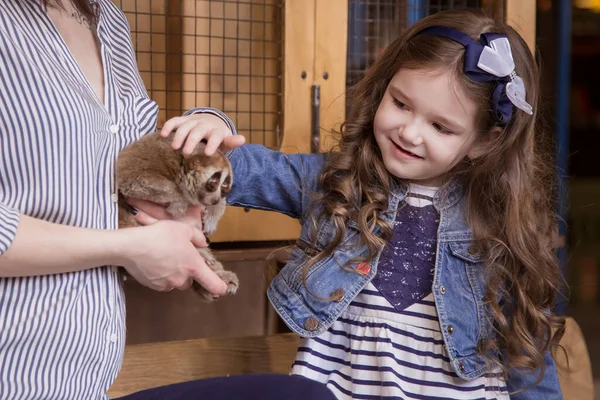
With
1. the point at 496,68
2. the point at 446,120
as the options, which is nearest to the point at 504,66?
the point at 496,68

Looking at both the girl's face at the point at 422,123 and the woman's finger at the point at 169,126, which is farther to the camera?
the girl's face at the point at 422,123

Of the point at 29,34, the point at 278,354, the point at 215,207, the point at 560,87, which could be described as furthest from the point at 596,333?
the point at 29,34

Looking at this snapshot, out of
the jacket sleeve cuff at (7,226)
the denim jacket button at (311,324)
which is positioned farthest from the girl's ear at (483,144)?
the jacket sleeve cuff at (7,226)

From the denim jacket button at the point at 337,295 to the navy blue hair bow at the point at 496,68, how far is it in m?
0.42

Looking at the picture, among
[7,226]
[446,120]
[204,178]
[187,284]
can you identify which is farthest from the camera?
[446,120]

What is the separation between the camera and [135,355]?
1647mm

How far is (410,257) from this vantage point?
1444mm

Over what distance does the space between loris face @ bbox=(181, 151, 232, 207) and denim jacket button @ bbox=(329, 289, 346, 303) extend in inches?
15.1

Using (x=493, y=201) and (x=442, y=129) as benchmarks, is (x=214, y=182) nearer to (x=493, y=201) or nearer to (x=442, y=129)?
(x=442, y=129)

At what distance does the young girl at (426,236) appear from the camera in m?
1.37

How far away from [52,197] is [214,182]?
21cm

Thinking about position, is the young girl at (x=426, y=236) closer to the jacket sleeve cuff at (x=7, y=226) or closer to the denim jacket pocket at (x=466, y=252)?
the denim jacket pocket at (x=466, y=252)

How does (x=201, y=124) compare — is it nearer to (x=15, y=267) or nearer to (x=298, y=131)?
(x=15, y=267)

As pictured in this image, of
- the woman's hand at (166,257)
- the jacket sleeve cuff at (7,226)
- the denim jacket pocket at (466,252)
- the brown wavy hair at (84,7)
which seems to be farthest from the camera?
the denim jacket pocket at (466,252)
